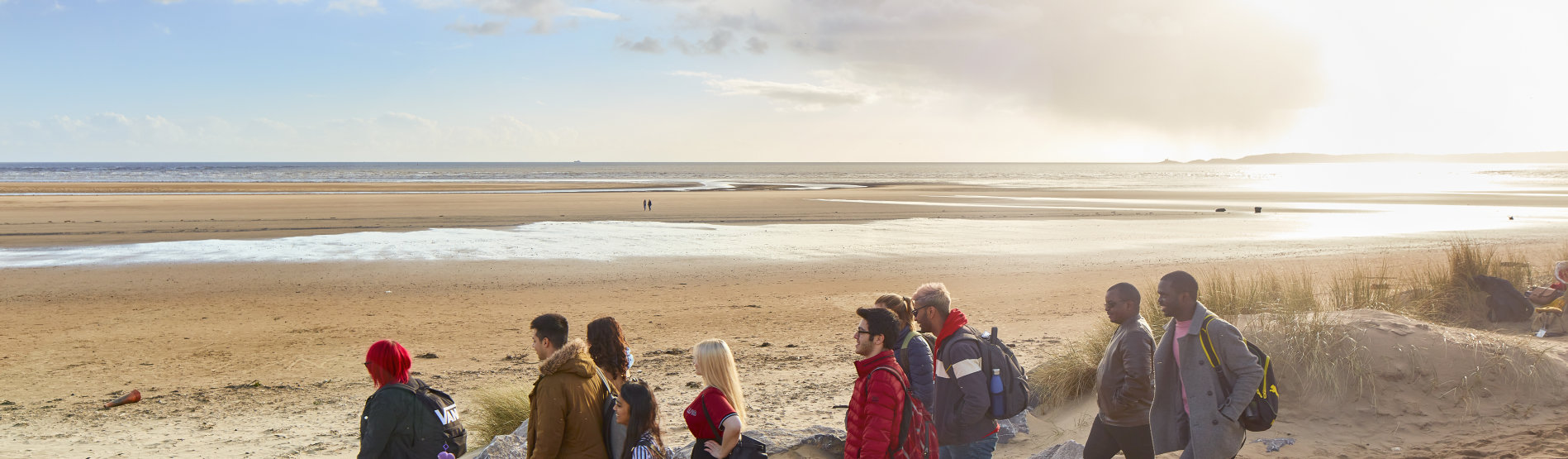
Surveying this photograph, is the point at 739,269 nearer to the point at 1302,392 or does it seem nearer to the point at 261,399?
the point at 261,399

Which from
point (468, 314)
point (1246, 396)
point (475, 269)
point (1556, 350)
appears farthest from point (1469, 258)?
point (475, 269)

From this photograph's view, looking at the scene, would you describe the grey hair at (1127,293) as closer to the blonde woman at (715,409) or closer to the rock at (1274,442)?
the blonde woman at (715,409)

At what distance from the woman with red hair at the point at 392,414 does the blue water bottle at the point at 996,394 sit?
104 inches

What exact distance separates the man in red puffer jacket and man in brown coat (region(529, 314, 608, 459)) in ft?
3.83

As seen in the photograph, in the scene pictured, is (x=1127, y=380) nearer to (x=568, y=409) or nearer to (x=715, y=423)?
(x=715, y=423)

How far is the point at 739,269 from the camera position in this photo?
60.2 feet

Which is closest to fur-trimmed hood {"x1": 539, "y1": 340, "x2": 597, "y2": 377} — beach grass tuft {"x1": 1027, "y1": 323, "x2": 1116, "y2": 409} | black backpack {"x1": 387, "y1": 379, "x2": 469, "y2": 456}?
black backpack {"x1": 387, "y1": 379, "x2": 469, "y2": 456}

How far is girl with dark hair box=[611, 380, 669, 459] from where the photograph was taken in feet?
13.2

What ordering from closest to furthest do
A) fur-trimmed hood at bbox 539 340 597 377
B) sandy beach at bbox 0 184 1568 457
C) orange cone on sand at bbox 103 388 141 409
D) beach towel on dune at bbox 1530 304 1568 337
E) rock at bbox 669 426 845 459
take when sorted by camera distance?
fur-trimmed hood at bbox 539 340 597 377
rock at bbox 669 426 845 459
sandy beach at bbox 0 184 1568 457
orange cone on sand at bbox 103 388 141 409
beach towel on dune at bbox 1530 304 1568 337

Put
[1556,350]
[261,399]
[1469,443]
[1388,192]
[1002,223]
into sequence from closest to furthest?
[1469,443] < [1556,350] < [261,399] < [1002,223] < [1388,192]

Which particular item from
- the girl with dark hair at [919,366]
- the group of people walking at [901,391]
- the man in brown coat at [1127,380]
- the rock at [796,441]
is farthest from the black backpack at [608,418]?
the man in brown coat at [1127,380]

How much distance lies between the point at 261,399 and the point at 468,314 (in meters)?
4.59

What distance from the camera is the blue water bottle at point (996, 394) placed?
14.6ft

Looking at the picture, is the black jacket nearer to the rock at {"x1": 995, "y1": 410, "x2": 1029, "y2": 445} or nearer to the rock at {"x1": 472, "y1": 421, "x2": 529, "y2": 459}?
the rock at {"x1": 472, "y1": 421, "x2": 529, "y2": 459}
